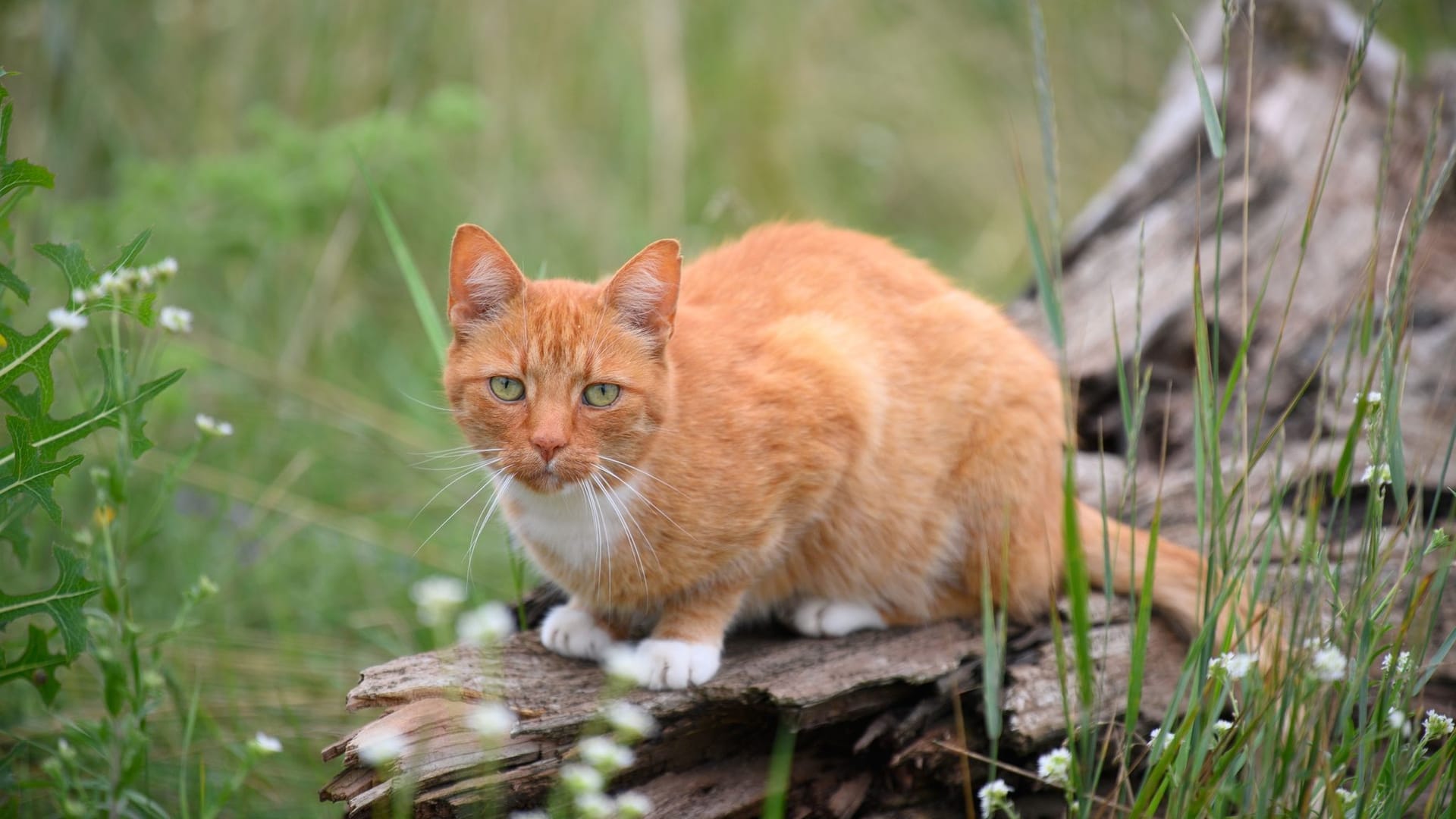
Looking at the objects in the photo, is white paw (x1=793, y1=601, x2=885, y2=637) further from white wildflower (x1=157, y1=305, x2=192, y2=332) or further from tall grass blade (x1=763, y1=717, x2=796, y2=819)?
white wildflower (x1=157, y1=305, x2=192, y2=332)

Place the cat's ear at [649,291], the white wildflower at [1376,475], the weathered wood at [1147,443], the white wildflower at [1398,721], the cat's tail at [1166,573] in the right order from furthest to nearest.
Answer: the cat's tail at [1166,573] → the cat's ear at [649,291] → the weathered wood at [1147,443] → the white wildflower at [1376,475] → the white wildflower at [1398,721]

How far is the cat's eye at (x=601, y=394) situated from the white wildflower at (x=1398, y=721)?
1.67 m

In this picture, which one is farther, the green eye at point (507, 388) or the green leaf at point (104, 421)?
the green eye at point (507, 388)

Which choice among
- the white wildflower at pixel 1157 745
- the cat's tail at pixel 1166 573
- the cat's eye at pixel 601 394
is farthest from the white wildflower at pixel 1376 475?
the cat's eye at pixel 601 394

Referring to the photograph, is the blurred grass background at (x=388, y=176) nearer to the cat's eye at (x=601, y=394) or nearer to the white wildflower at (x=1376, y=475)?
the cat's eye at (x=601, y=394)

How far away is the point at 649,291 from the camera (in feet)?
9.00

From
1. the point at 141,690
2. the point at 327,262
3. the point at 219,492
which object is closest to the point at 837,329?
the point at 141,690

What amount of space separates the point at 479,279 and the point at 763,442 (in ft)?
2.72

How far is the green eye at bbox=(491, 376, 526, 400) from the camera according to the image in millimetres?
2707

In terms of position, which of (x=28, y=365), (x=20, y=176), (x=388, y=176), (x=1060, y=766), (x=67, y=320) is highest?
(x=388, y=176)

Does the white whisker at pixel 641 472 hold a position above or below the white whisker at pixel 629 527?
above

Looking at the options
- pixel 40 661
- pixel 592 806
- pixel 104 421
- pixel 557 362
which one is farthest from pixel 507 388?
pixel 592 806

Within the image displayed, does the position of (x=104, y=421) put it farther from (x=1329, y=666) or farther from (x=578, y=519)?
(x=1329, y=666)

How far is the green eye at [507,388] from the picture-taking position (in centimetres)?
271
